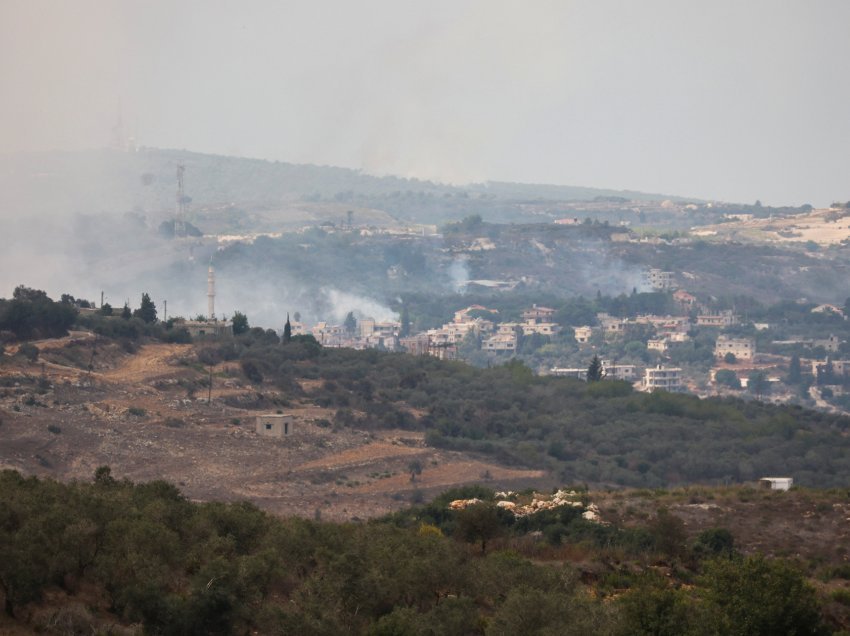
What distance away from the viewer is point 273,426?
8300 cm

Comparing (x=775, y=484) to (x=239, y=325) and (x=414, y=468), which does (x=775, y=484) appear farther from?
(x=239, y=325)

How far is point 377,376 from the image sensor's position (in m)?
110

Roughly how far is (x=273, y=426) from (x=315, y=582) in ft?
151

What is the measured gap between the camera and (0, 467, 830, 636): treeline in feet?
112

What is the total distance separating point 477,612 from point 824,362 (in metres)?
166

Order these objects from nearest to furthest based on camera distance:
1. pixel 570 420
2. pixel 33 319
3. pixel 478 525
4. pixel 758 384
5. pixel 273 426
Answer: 1. pixel 478 525
2. pixel 273 426
3. pixel 33 319
4. pixel 570 420
5. pixel 758 384

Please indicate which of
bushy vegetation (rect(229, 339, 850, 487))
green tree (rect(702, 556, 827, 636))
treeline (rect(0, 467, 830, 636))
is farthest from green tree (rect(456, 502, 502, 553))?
bushy vegetation (rect(229, 339, 850, 487))

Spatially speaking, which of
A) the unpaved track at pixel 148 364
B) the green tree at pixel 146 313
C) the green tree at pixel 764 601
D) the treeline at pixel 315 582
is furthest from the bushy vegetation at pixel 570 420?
the green tree at pixel 764 601

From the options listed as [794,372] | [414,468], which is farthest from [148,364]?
[794,372]

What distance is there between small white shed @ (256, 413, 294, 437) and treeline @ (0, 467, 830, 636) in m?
36.5

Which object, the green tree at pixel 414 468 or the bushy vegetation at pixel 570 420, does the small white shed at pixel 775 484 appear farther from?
the bushy vegetation at pixel 570 420

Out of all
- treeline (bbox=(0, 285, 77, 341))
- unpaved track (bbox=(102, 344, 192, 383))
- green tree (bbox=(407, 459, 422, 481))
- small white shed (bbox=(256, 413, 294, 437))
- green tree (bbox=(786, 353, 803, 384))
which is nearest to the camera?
green tree (bbox=(407, 459, 422, 481))

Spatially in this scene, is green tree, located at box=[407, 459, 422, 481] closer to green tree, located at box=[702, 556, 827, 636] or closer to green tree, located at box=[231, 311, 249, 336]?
→ green tree, located at box=[231, 311, 249, 336]

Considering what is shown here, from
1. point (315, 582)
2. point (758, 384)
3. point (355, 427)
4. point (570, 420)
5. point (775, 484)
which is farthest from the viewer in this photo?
point (758, 384)
